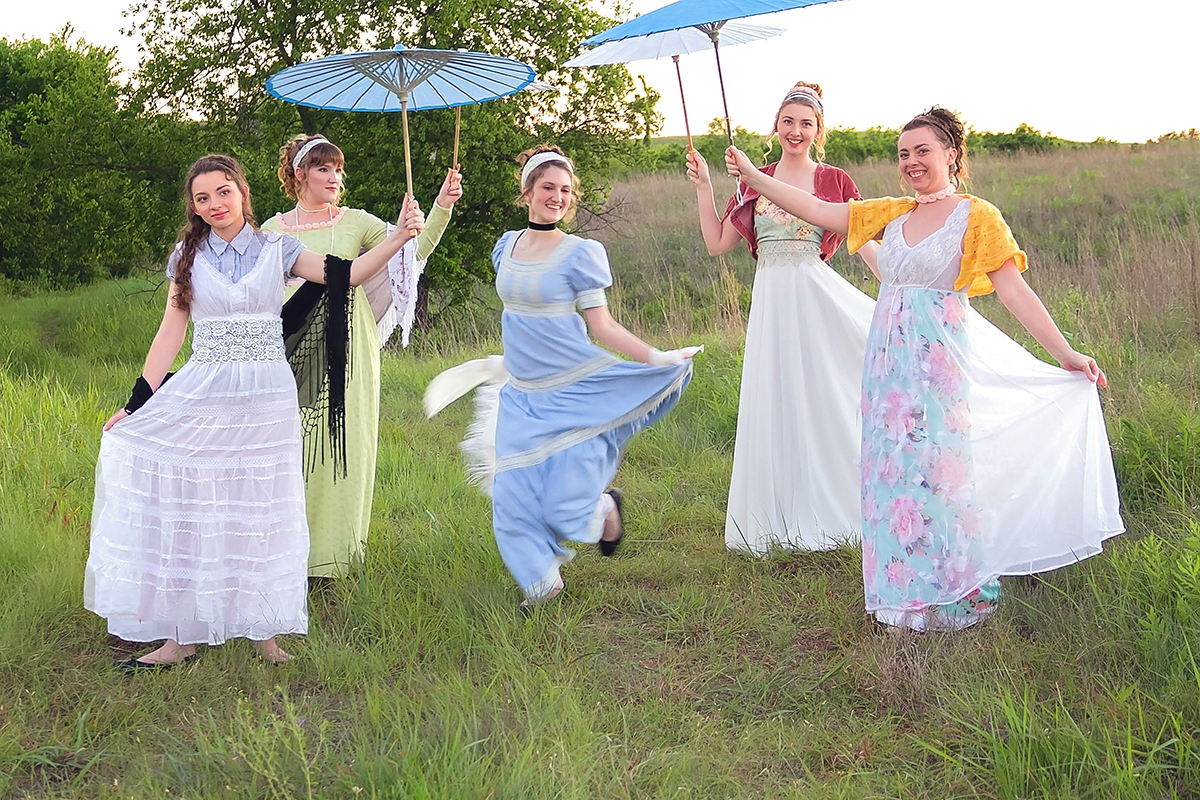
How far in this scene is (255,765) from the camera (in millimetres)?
2826

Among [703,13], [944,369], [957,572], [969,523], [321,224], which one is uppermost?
[703,13]

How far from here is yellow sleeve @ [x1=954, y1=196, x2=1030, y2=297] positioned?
11.8 feet

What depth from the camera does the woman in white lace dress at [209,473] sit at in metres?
3.79

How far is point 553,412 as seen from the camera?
419 cm

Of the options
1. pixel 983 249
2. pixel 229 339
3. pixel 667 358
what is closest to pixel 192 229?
pixel 229 339

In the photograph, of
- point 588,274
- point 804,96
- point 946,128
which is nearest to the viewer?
point 946,128

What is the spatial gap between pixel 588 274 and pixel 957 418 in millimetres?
1442

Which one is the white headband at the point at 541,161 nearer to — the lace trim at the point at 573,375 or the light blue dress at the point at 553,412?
the light blue dress at the point at 553,412

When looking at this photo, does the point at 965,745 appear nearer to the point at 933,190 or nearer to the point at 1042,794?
the point at 1042,794

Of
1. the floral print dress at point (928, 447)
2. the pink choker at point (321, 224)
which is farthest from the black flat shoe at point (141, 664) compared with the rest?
the floral print dress at point (928, 447)

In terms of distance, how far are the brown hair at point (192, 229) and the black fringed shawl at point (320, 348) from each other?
0.44m

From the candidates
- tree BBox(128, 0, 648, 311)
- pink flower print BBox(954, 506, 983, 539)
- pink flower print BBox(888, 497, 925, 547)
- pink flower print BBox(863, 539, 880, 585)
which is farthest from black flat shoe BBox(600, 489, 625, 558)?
tree BBox(128, 0, 648, 311)

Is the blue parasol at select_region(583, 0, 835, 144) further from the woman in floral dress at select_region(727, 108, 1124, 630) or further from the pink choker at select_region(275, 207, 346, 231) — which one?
the pink choker at select_region(275, 207, 346, 231)

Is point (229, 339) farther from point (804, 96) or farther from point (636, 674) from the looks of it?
point (804, 96)
